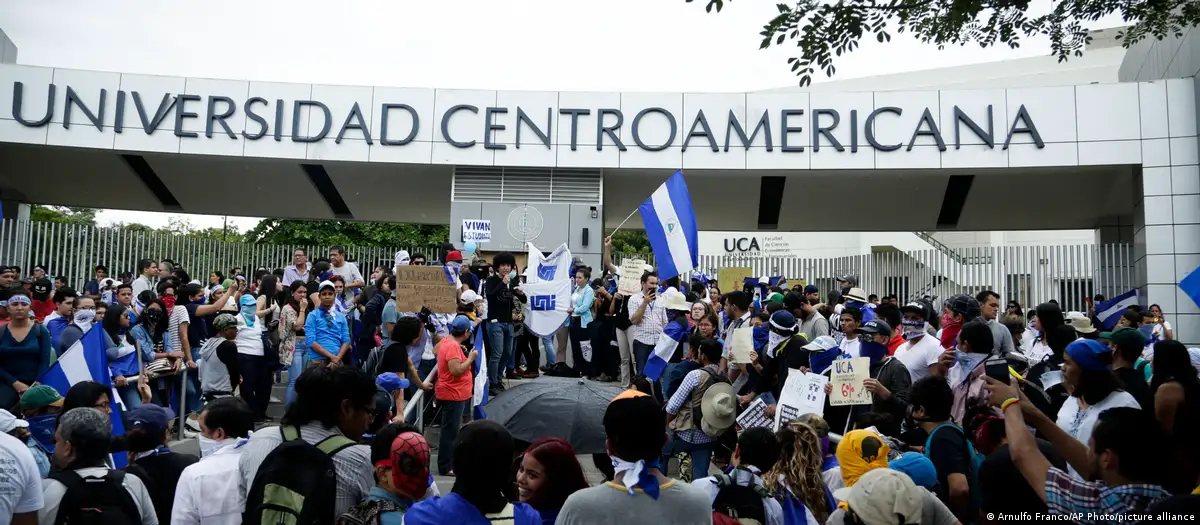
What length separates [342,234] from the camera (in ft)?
152

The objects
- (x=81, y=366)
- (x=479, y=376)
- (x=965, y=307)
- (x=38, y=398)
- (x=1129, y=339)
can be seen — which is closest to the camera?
(x=38, y=398)

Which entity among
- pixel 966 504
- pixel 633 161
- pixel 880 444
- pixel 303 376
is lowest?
pixel 966 504

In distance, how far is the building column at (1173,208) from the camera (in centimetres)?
1952

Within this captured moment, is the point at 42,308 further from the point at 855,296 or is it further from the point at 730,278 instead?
the point at 855,296

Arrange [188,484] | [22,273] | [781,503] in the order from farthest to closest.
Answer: [22,273] < [781,503] < [188,484]

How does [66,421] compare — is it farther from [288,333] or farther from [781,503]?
[288,333]

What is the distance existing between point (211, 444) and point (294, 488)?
1193 mm

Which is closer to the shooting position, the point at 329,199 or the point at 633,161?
the point at 633,161

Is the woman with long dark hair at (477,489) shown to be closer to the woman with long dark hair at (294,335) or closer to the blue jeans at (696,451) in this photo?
the blue jeans at (696,451)

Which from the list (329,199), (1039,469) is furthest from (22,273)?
(1039,469)

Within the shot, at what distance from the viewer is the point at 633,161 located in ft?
70.8

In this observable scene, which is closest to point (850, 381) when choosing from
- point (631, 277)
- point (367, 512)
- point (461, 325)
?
point (461, 325)

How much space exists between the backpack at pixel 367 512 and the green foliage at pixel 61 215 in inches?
2028

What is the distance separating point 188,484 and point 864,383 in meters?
4.66
